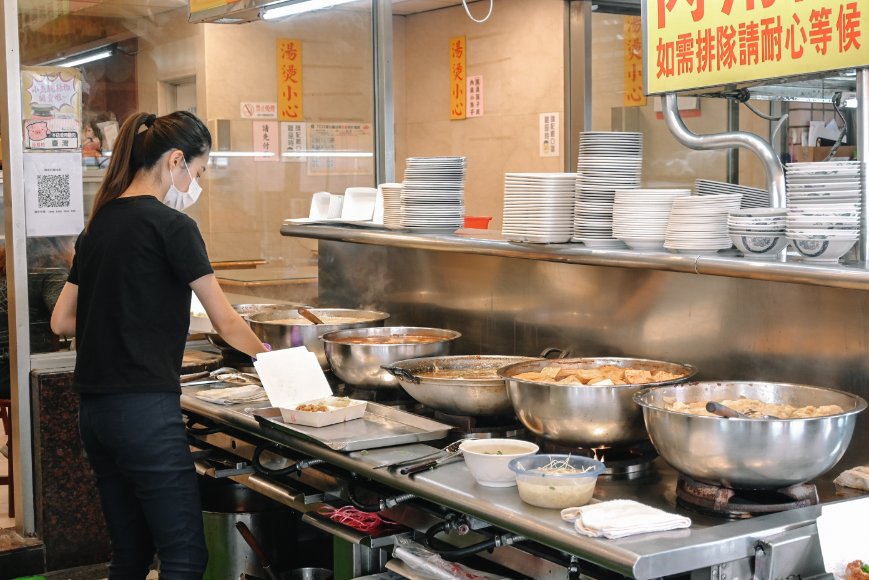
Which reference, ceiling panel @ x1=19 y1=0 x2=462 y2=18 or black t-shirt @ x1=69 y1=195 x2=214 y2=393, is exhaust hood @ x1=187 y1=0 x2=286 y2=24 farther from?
black t-shirt @ x1=69 y1=195 x2=214 y2=393

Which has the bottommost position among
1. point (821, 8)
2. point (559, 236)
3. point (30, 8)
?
point (559, 236)

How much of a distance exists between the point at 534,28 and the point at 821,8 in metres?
5.67

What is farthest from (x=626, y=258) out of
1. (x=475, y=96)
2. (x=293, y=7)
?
(x=475, y=96)

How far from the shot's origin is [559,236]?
3.33 metres

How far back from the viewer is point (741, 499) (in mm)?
2393

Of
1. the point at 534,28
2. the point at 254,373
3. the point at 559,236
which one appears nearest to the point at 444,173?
the point at 559,236

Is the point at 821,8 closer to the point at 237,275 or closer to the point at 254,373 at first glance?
the point at 254,373

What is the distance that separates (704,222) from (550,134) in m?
5.49

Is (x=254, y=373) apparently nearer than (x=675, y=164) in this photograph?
Yes

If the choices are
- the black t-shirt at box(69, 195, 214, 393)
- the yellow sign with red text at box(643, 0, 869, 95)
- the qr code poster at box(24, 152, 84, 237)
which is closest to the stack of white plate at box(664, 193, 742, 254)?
the yellow sign with red text at box(643, 0, 869, 95)

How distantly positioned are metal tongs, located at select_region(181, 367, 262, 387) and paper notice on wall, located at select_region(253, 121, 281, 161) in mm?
1869

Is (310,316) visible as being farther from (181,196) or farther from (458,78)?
(458,78)

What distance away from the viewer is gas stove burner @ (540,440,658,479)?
8.79ft

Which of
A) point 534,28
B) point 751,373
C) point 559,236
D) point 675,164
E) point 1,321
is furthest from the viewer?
point 534,28
